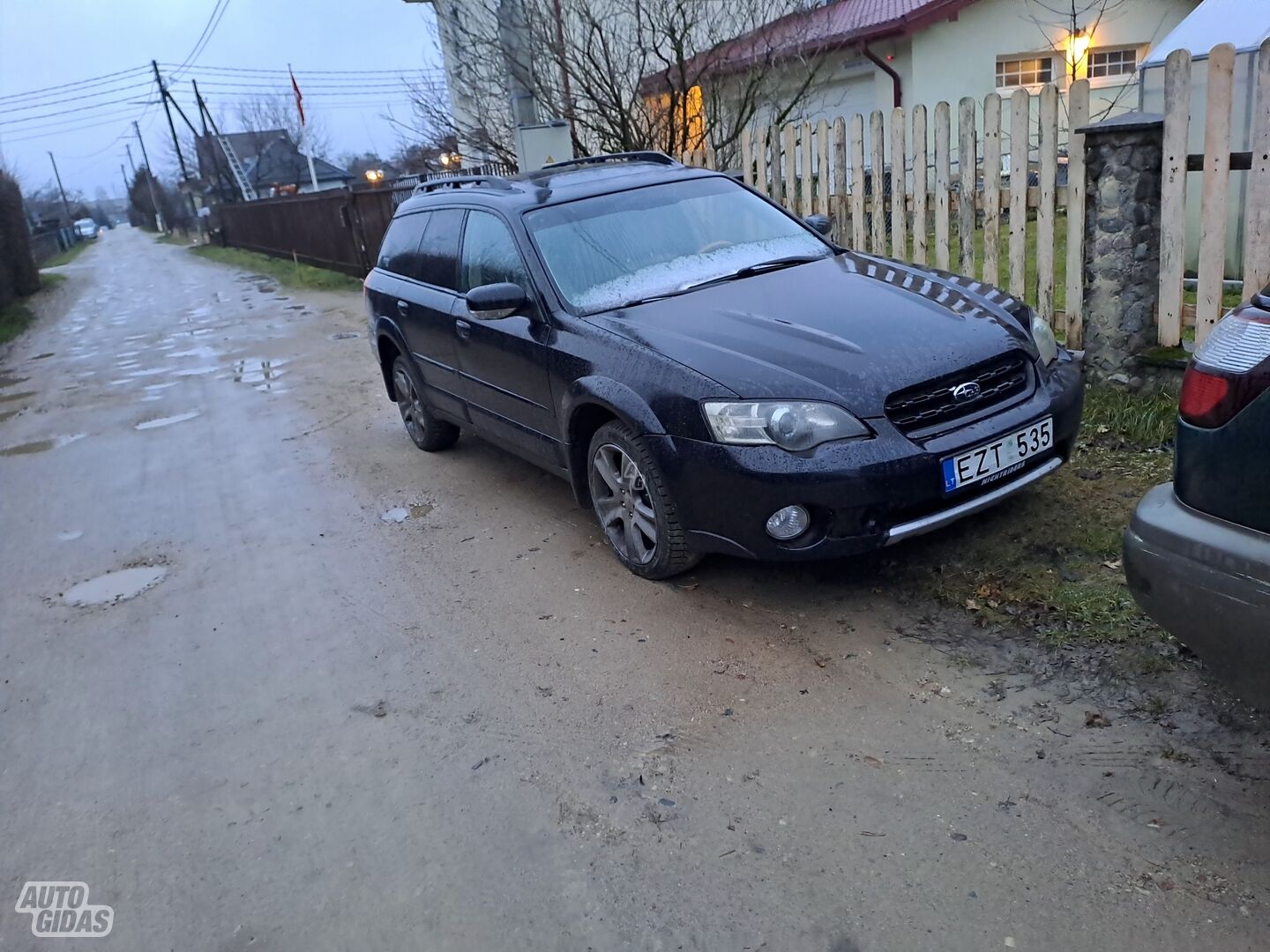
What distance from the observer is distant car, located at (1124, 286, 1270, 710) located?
233 centimetres

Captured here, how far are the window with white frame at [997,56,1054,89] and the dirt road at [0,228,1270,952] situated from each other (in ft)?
52.3

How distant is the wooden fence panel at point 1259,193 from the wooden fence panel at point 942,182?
1.92 metres

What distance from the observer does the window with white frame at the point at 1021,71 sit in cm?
1788

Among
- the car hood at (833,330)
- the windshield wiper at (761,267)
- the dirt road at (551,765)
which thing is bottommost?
the dirt road at (551,765)

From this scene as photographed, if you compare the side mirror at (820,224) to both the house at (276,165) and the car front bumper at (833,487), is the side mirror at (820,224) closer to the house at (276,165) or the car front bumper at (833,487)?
the car front bumper at (833,487)

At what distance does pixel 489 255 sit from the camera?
17.8ft

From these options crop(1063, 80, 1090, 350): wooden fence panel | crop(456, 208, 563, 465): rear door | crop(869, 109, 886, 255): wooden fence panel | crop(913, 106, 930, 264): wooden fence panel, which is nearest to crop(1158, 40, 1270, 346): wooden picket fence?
crop(1063, 80, 1090, 350): wooden fence panel

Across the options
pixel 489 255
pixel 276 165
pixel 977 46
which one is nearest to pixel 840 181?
pixel 489 255

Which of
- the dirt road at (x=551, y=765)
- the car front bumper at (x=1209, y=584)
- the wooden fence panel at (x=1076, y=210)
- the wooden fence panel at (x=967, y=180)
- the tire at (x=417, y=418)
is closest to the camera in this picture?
the car front bumper at (x=1209, y=584)

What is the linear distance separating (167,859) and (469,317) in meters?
3.26

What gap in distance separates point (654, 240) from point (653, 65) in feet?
24.1

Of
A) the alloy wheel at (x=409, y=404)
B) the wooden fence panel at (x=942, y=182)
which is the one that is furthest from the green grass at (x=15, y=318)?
the wooden fence panel at (x=942, y=182)

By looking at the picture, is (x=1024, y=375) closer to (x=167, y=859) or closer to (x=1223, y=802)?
(x=1223, y=802)

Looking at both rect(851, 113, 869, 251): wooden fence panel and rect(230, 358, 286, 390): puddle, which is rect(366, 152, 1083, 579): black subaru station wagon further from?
rect(230, 358, 286, 390): puddle
